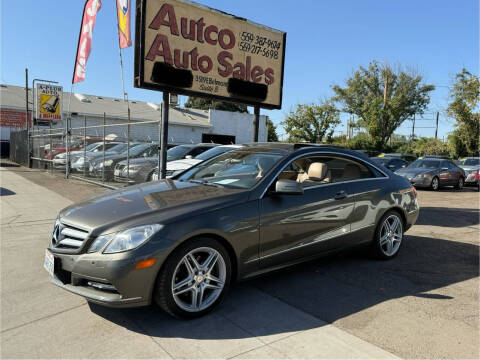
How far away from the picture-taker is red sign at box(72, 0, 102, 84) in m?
14.8

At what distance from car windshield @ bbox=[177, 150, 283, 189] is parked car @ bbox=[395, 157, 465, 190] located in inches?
498

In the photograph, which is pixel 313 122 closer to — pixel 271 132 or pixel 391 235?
pixel 271 132

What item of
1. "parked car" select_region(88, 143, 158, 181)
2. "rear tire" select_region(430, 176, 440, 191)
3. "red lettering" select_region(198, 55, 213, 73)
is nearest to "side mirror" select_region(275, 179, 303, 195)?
"red lettering" select_region(198, 55, 213, 73)

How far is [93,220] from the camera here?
11.1ft

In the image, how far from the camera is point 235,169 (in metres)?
→ 4.54

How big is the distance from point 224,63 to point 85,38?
29.9 ft

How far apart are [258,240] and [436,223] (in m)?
5.99

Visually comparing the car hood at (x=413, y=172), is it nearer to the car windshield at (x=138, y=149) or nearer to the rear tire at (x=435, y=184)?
the rear tire at (x=435, y=184)

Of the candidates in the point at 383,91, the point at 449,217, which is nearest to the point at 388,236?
the point at 449,217

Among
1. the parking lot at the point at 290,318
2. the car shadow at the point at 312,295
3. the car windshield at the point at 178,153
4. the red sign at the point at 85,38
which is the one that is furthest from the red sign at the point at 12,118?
the car shadow at the point at 312,295

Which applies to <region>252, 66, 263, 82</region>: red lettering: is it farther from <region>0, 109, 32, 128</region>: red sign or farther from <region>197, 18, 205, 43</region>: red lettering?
<region>0, 109, 32, 128</region>: red sign

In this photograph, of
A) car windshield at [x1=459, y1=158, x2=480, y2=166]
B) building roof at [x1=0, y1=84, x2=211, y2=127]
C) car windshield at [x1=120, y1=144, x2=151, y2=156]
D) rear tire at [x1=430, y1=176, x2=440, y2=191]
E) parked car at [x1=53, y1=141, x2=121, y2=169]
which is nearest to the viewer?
car windshield at [x1=120, y1=144, x2=151, y2=156]

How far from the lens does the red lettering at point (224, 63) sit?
29.6ft

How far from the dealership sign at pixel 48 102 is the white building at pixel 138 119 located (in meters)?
7.62
